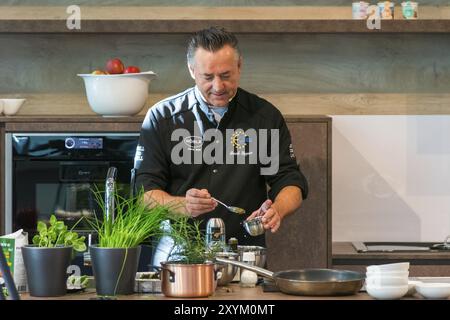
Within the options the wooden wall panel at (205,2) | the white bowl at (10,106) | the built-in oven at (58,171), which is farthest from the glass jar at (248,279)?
the wooden wall panel at (205,2)

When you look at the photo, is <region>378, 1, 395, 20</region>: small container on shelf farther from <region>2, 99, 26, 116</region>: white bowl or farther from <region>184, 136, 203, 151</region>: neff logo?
<region>2, 99, 26, 116</region>: white bowl

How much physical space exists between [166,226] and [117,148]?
5.25 feet

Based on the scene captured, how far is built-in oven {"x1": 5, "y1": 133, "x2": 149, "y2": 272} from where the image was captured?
4160mm

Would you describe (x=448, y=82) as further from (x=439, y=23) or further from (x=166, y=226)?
(x=166, y=226)

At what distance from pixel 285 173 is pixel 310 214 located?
60 cm

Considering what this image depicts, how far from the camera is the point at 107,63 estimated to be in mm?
4453

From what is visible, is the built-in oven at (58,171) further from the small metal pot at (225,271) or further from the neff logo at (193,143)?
the small metal pot at (225,271)

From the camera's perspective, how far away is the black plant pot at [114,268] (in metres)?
2.50

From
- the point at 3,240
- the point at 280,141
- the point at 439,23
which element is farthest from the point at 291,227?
the point at 3,240

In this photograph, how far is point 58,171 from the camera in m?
4.18

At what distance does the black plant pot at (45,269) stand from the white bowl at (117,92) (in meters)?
1.77

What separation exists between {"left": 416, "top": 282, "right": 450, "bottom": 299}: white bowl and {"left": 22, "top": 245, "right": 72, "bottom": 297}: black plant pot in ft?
3.24

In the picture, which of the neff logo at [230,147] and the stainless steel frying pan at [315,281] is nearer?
the stainless steel frying pan at [315,281]
